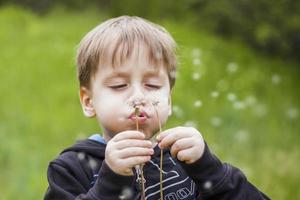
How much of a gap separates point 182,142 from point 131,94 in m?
0.24

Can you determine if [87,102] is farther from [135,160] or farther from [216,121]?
[216,121]

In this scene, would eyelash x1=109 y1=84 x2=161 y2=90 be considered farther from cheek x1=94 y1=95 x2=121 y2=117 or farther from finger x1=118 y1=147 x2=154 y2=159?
finger x1=118 y1=147 x2=154 y2=159

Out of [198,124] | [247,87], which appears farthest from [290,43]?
→ [198,124]

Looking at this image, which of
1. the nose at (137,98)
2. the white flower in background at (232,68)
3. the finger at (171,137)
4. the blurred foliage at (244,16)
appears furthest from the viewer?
the blurred foliage at (244,16)

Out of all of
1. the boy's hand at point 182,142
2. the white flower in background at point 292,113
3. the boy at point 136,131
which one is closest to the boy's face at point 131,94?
the boy at point 136,131

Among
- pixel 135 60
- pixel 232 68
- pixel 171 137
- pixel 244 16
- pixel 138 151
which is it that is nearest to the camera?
pixel 138 151

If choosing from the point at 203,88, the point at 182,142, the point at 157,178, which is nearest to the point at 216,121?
the point at 203,88

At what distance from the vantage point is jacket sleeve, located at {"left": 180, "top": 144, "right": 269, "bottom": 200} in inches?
98.5

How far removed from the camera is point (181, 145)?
2389 millimetres

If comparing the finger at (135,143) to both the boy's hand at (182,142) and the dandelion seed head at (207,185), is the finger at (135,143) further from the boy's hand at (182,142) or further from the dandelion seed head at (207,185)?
the dandelion seed head at (207,185)

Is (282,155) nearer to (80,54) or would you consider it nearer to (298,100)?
(298,100)

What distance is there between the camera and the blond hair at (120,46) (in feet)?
8.64

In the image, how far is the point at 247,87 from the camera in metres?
9.76

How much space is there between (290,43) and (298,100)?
8.05 feet
